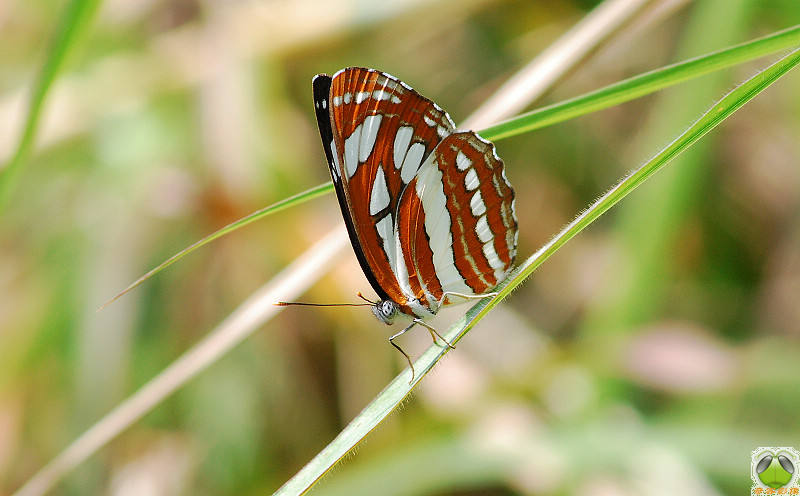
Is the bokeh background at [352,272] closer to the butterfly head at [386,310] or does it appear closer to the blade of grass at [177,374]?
the butterfly head at [386,310]

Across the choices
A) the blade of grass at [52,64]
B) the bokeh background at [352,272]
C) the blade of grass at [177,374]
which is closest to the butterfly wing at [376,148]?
the blade of grass at [177,374]

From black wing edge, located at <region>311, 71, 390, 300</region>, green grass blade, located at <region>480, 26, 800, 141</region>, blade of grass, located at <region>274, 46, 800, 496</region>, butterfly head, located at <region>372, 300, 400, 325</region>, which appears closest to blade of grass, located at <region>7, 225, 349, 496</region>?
black wing edge, located at <region>311, 71, 390, 300</region>

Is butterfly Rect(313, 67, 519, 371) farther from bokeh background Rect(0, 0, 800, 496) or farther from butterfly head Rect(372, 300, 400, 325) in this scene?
bokeh background Rect(0, 0, 800, 496)

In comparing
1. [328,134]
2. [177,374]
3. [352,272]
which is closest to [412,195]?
[328,134]

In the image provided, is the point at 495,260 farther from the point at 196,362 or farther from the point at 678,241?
the point at 678,241

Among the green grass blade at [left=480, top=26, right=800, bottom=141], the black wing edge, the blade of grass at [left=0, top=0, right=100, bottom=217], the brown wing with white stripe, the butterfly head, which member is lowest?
the butterfly head

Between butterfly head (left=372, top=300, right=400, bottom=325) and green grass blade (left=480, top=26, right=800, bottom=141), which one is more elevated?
green grass blade (left=480, top=26, right=800, bottom=141)

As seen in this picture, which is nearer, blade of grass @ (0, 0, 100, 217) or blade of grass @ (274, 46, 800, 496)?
blade of grass @ (274, 46, 800, 496)

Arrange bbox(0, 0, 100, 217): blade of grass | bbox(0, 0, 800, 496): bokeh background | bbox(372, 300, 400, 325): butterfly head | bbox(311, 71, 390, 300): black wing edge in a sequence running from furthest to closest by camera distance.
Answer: bbox(0, 0, 800, 496): bokeh background < bbox(372, 300, 400, 325): butterfly head < bbox(311, 71, 390, 300): black wing edge < bbox(0, 0, 100, 217): blade of grass
